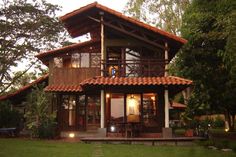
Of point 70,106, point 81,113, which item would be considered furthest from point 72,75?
point 81,113

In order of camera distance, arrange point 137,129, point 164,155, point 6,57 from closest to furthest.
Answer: point 164,155 → point 137,129 → point 6,57

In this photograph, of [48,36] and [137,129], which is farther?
[48,36]

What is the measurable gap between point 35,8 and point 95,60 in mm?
6033

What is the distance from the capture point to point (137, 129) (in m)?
18.7

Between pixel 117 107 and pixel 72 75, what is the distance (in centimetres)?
340

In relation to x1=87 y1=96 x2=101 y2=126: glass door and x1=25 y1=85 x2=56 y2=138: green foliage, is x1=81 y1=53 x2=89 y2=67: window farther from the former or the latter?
x1=25 y1=85 x2=56 y2=138: green foliage

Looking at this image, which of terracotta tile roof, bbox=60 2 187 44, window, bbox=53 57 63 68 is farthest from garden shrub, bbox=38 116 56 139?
terracotta tile roof, bbox=60 2 187 44

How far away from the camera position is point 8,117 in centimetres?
2497

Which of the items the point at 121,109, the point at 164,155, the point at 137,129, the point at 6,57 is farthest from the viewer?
the point at 6,57

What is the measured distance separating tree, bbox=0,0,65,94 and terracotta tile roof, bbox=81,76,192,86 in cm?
731

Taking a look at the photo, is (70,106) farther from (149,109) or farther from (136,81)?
(136,81)

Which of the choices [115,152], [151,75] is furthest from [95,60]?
[115,152]

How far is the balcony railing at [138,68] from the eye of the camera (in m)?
19.4

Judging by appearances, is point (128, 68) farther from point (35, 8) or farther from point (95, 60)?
point (35, 8)
